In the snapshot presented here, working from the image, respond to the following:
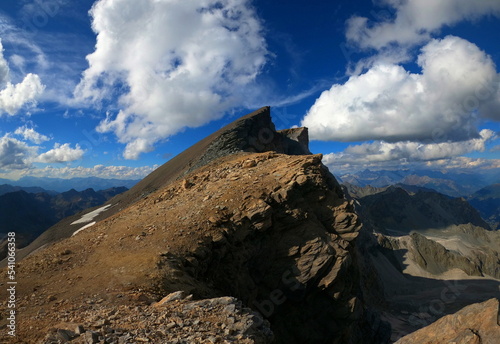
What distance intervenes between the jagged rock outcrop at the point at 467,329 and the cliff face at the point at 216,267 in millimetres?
8629

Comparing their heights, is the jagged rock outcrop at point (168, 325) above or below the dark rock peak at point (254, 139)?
below

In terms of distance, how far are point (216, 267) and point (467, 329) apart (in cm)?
1408

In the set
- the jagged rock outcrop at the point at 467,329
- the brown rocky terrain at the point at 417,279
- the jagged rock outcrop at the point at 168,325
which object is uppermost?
the jagged rock outcrop at the point at 168,325

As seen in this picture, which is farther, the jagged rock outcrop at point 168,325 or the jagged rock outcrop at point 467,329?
the jagged rock outcrop at point 467,329

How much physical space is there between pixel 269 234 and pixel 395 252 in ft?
450

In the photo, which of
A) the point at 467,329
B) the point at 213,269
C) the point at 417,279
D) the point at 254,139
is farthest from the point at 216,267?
the point at 417,279

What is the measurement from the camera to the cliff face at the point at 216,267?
10594 mm

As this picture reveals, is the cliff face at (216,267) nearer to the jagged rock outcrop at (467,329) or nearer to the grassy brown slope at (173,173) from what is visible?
the jagged rock outcrop at (467,329)

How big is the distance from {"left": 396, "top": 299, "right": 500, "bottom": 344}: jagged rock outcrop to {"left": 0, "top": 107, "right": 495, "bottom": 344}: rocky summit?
7880 millimetres

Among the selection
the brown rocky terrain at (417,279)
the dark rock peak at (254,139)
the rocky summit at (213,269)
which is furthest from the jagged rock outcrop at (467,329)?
the brown rocky terrain at (417,279)

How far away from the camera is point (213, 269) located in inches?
770

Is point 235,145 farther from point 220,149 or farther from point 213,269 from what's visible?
point 213,269

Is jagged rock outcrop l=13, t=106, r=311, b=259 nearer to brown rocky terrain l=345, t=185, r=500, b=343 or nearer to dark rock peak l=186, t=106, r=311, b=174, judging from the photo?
dark rock peak l=186, t=106, r=311, b=174

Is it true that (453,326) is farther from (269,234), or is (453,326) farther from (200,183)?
(200,183)
